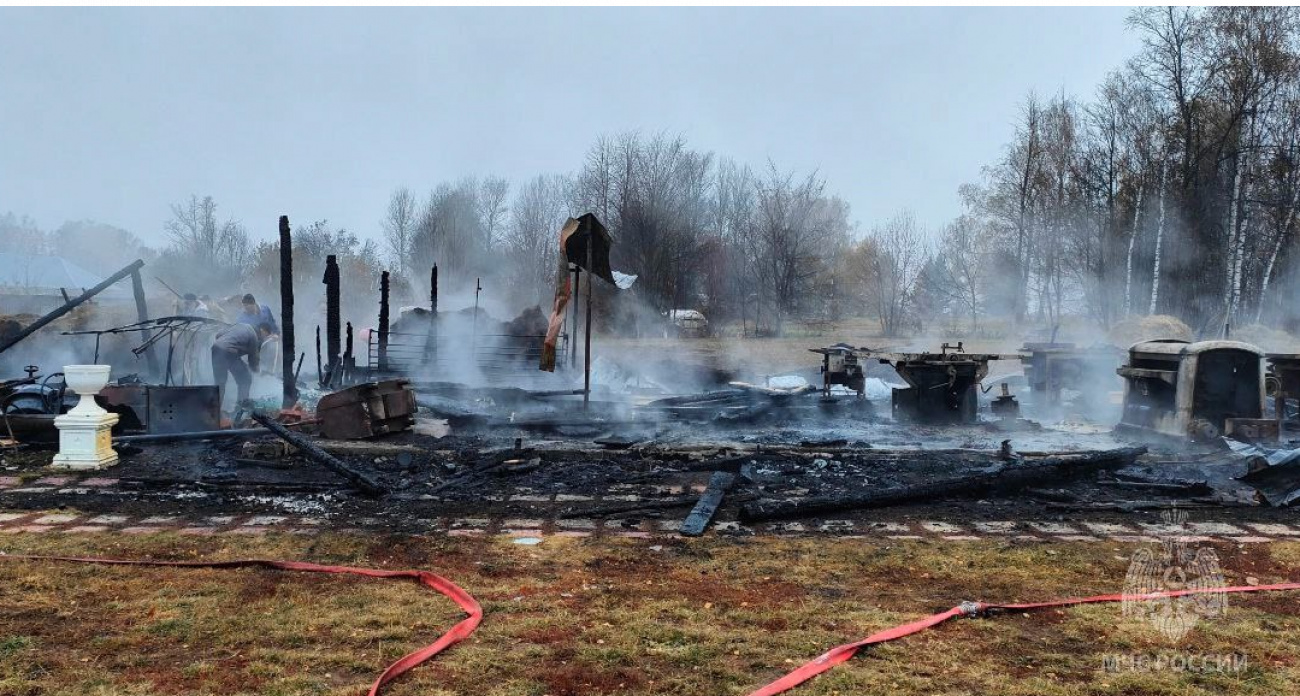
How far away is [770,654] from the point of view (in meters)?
3.38

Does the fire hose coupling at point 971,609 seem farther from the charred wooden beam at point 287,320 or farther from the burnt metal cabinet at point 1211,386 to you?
the charred wooden beam at point 287,320

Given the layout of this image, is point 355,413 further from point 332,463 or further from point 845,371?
point 845,371

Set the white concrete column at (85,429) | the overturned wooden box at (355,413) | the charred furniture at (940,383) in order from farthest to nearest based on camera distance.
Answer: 1. the charred furniture at (940,383)
2. the overturned wooden box at (355,413)
3. the white concrete column at (85,429)

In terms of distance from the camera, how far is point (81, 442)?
779 centimetres

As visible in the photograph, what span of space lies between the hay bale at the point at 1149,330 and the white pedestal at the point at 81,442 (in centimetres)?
2222

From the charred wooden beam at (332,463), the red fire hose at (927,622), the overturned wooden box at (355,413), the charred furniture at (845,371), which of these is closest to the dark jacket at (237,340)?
the overturned wooden box at (355,413)

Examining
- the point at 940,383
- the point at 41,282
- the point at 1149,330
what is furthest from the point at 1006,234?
the point at 41,282

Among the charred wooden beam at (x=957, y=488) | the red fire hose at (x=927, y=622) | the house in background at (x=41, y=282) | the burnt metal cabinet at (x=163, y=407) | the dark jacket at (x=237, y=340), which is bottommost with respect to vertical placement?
the red fire hose at (x=927, y=622)

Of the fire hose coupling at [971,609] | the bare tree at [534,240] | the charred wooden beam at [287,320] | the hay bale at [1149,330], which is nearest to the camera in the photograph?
the fire hose coupling at [971,609]

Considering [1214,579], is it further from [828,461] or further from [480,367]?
[480,367]

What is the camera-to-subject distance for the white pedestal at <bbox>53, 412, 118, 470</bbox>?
25.3 feet

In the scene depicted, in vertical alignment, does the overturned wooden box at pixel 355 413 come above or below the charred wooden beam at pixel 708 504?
above

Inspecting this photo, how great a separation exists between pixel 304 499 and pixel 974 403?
10.1 meters

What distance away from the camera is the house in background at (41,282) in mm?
40344
